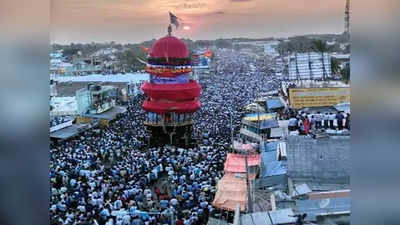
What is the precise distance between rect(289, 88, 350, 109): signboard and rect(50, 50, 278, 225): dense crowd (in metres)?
0.11

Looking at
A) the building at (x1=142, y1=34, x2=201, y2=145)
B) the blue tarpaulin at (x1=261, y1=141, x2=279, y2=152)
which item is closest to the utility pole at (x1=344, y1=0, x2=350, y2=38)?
the blue tarpaulin at (x1=261, y1=141, x2=279, y2=152)

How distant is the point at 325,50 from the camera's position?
2295mm

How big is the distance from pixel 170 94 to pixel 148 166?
0.37 meters

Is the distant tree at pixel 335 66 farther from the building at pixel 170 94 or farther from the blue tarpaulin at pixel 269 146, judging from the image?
the building at pixel 170 94

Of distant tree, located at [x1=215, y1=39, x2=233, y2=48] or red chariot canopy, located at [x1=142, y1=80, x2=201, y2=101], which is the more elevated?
distant tree, located at [x1=215, y1=39, x2=233, y2=48]

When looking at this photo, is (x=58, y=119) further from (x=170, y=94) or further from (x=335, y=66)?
(x=335, y=66)

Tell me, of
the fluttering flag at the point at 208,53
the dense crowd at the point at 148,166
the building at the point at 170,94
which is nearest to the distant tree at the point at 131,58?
the building at the point at 170,94

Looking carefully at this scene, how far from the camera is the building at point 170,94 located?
243cm

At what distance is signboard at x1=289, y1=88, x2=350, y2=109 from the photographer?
2.28 m

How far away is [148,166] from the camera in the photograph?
8.11ft

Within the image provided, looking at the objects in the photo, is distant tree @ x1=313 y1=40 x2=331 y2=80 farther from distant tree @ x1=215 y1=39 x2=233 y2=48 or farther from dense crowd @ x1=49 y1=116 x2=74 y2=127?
dense crowd @ x1=49 y1=116 x2=74 y2=127

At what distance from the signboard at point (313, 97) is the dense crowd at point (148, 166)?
109mm
